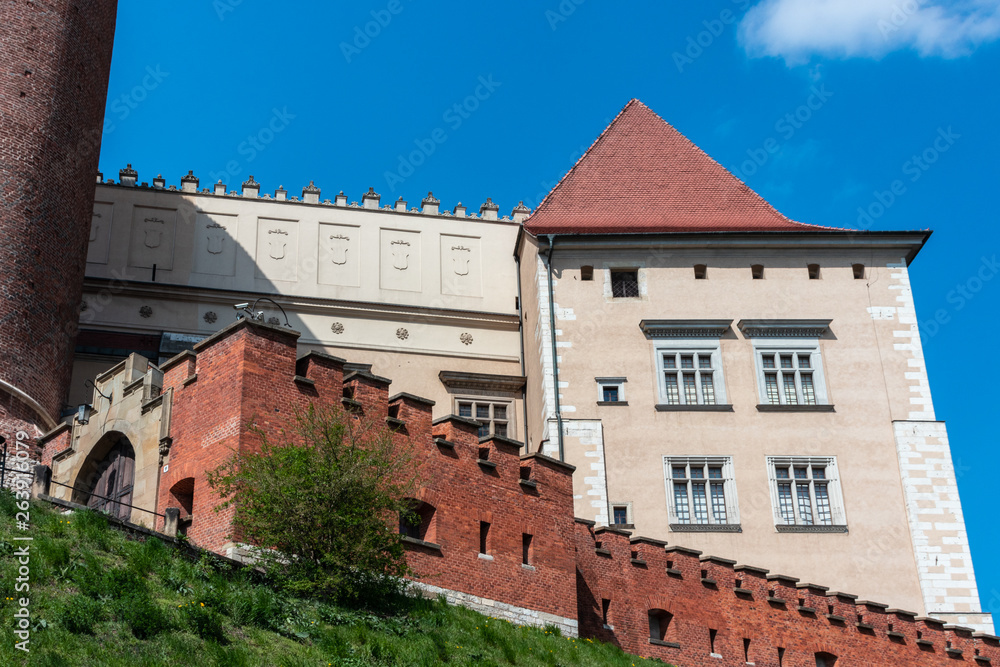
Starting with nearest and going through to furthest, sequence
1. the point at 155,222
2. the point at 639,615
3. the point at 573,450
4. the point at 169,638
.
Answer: the point at 169,638
the point at 639,615
the point at 573,450
the point at 155,222

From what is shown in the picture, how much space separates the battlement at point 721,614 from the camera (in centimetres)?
2396

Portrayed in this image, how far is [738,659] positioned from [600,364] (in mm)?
9674

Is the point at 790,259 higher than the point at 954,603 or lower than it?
higher

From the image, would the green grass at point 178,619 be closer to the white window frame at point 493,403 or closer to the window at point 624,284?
the white window frame at point 493,403

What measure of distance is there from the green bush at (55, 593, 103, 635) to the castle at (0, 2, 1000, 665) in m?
3.72

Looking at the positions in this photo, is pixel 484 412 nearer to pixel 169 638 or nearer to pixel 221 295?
pixel 221 295

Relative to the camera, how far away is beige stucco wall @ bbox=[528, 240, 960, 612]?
99.8 ft

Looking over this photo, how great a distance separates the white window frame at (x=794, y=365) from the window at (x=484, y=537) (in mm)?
12674

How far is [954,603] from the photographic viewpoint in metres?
30.3

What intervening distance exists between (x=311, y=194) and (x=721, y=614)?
19.1 metres

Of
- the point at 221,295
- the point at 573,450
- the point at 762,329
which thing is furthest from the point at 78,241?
Answer: the point at 762,329

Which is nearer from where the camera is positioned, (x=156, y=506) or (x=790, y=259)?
(x=156, y=506)

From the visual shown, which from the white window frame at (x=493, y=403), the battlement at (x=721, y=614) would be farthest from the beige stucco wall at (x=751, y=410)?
the white window frame at (x=493, y=403)

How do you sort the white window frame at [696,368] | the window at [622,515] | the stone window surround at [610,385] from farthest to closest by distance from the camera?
the white window frame at [696,368] → the stone window surround at [610,385] → the window at [622,515]
